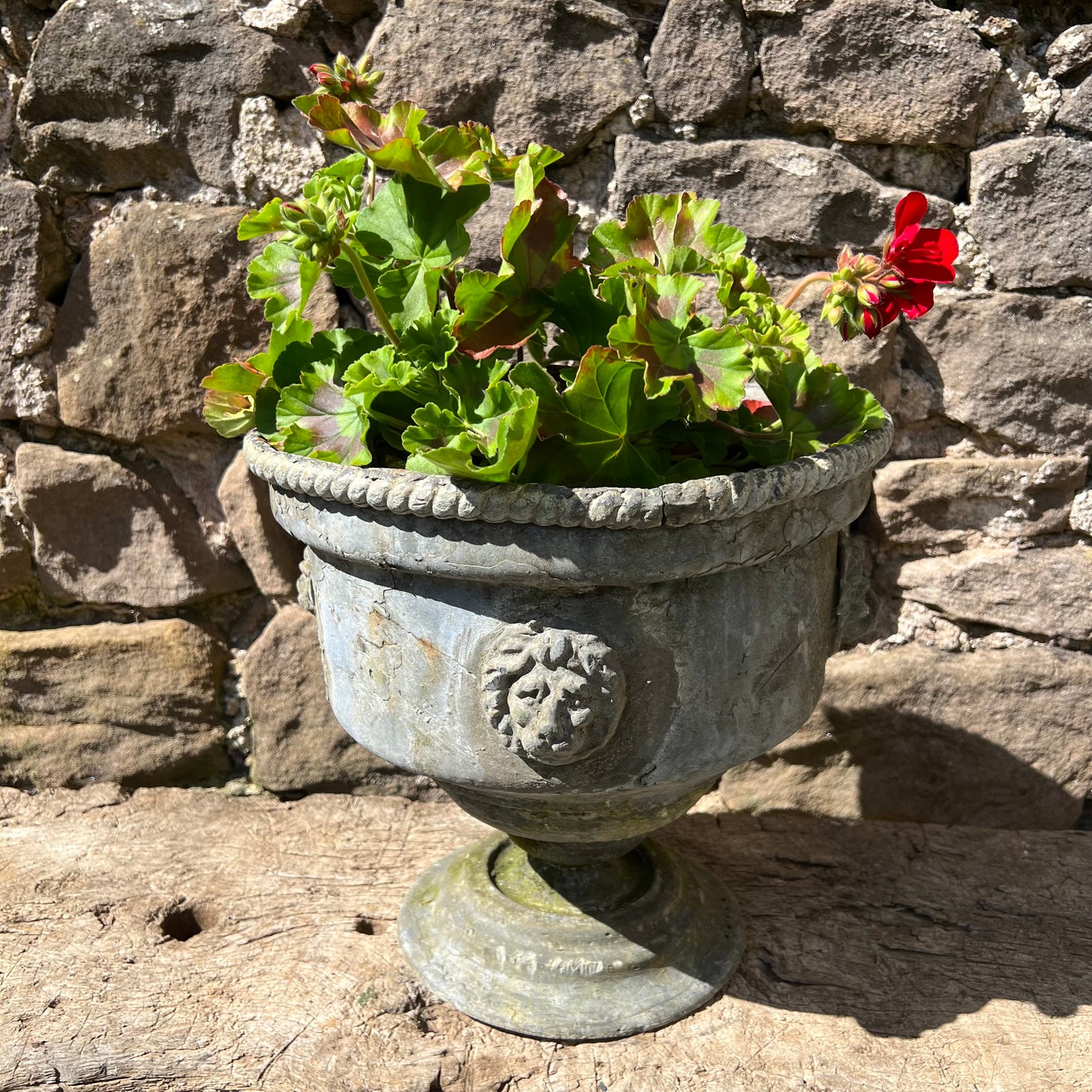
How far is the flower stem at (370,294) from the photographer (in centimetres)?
114

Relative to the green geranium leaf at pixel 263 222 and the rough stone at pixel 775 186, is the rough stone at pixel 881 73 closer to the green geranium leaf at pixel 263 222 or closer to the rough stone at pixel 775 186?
the rough stone at pixel 775 186

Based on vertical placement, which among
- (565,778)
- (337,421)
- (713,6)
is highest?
(713,6)

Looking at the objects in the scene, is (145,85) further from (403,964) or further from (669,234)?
(403,964)

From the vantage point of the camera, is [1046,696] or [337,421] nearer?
[337,421]

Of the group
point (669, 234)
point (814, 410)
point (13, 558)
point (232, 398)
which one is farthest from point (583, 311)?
point (13, 558)

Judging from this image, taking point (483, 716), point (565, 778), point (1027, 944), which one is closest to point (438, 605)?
point (483, 716)

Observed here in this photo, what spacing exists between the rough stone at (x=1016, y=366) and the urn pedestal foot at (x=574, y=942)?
0.83m

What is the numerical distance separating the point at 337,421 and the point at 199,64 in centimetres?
75

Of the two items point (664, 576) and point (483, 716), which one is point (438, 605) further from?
point (664, 576)

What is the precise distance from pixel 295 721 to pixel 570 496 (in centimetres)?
105

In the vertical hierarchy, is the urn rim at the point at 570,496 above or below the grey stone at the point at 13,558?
above

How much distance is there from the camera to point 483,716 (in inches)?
48.6

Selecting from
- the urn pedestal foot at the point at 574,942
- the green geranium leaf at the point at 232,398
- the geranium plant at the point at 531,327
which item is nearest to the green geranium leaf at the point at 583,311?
the geranium plant at the point at 531,327

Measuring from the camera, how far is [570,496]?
3.61 ft
